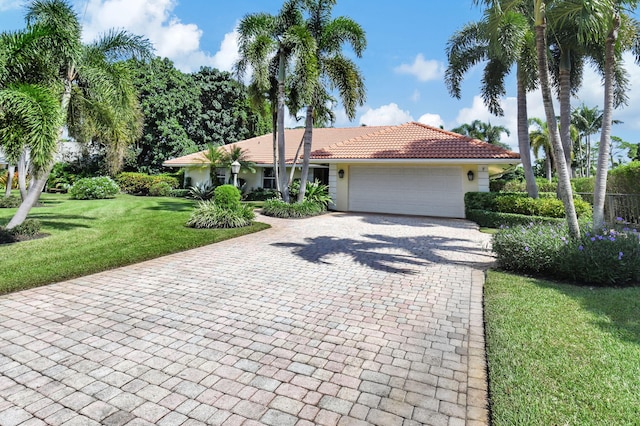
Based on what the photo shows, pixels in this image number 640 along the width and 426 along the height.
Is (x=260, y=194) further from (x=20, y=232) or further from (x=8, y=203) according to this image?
(x=20, y=232)

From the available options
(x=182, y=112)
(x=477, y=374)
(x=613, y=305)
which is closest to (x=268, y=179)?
(x=182, y=112)

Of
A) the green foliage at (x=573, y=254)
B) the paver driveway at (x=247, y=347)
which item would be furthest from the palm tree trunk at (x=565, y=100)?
the paver driveway at (x=247, y=347)

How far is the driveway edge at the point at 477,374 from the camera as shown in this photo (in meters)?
2.57

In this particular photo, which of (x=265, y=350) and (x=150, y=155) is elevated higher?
(x=150, y=155)

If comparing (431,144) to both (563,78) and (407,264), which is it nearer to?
(563,78)

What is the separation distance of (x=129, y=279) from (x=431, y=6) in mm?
11106

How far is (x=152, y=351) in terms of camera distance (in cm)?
349

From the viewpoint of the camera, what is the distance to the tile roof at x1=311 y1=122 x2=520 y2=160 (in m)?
15.1

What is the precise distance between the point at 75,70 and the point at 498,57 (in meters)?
13.1

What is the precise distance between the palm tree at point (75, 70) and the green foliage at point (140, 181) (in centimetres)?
1530

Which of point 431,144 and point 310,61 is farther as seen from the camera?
point 431,144

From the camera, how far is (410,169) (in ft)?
54.7

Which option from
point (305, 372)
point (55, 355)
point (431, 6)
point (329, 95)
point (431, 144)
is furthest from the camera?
point (431, 144)

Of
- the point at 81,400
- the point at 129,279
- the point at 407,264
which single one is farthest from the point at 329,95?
the point at 81,400
